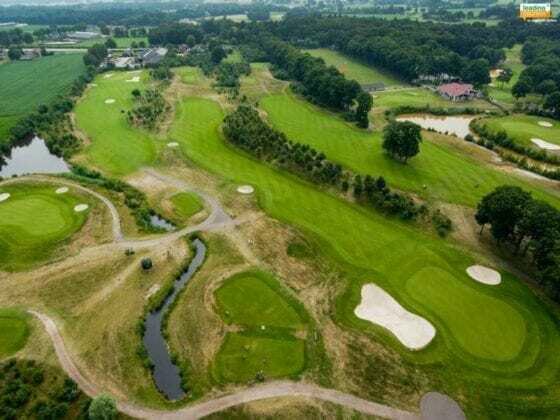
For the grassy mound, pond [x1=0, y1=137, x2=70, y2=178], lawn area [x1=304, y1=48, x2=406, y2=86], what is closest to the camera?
the grassy mound

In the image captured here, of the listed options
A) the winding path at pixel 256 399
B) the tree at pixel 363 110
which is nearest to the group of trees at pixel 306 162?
the tree at pixel 363 110

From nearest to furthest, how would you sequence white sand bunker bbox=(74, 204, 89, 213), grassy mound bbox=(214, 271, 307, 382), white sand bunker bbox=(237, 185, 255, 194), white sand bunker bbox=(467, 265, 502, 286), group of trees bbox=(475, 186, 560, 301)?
grassy mound bbox=(214, 271, 307, 382) → group of trees bbox=(475, 186, 560, 301) → white sand bunker bbox=(467, 265, 502, 286) → white sand bunker bbox=(74, 204, 89, 213) → white sand bunker bbox=(237, 185, 255, 194)

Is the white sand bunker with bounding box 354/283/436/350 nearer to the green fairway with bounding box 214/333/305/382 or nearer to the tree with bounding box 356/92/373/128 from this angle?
the green fairway with bounding box 214/333/305/382

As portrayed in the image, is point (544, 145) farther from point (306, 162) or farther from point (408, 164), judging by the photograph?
point (306, 162)

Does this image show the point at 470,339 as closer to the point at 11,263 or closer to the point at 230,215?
the point at 230,215

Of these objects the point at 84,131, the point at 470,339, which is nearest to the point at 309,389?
the point at 470,339

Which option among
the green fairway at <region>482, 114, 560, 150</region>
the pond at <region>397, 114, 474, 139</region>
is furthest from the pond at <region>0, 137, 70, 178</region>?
the green fairway at <region>482, 114, 560, 150</region>
